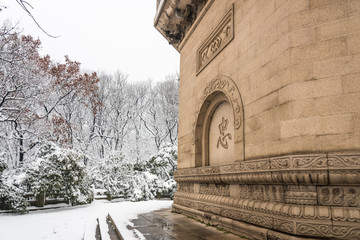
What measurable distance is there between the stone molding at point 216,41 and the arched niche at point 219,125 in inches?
24.6

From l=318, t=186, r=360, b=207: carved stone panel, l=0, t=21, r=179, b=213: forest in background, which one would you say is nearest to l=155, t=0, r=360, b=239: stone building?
l=318, t=186, r=360, b=207: carved stone panel

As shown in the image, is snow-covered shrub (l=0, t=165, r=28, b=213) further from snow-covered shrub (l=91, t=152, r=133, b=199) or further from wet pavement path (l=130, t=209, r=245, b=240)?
wet pavement path (l=130, t=209, r=245, b=240)

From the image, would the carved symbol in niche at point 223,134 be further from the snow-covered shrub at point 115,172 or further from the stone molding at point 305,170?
the snow-covered shrub at point 115,172

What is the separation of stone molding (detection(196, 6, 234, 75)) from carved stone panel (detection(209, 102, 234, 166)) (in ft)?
3.61

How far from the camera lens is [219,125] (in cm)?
556

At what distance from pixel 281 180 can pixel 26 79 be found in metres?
14.8

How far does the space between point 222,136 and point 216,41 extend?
1.96 meters

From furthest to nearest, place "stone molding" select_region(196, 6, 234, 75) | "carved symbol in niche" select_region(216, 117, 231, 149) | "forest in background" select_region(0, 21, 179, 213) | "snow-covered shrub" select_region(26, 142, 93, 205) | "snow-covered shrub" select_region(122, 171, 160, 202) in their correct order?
1. "snow-covered shrub" select_region(122, 171, 160, 202)
2. "forest in background" select_region(0, 21, 179, 213)
3. "snow-covered shrub" select_region(26, 142, 93, 205)
4. "carved symbol in niche" select_region(216, 117, 231, 149)
5. "stone molding" select_region(196, 6, 234, 75)

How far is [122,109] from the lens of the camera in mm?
26344

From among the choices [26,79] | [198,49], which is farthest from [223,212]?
[26,79]

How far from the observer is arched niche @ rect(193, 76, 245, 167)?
4344 mm

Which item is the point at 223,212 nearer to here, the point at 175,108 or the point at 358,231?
the point at 358,231

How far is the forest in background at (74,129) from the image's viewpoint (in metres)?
12.3

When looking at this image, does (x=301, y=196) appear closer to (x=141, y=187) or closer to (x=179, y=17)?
(x=179, y=17)
